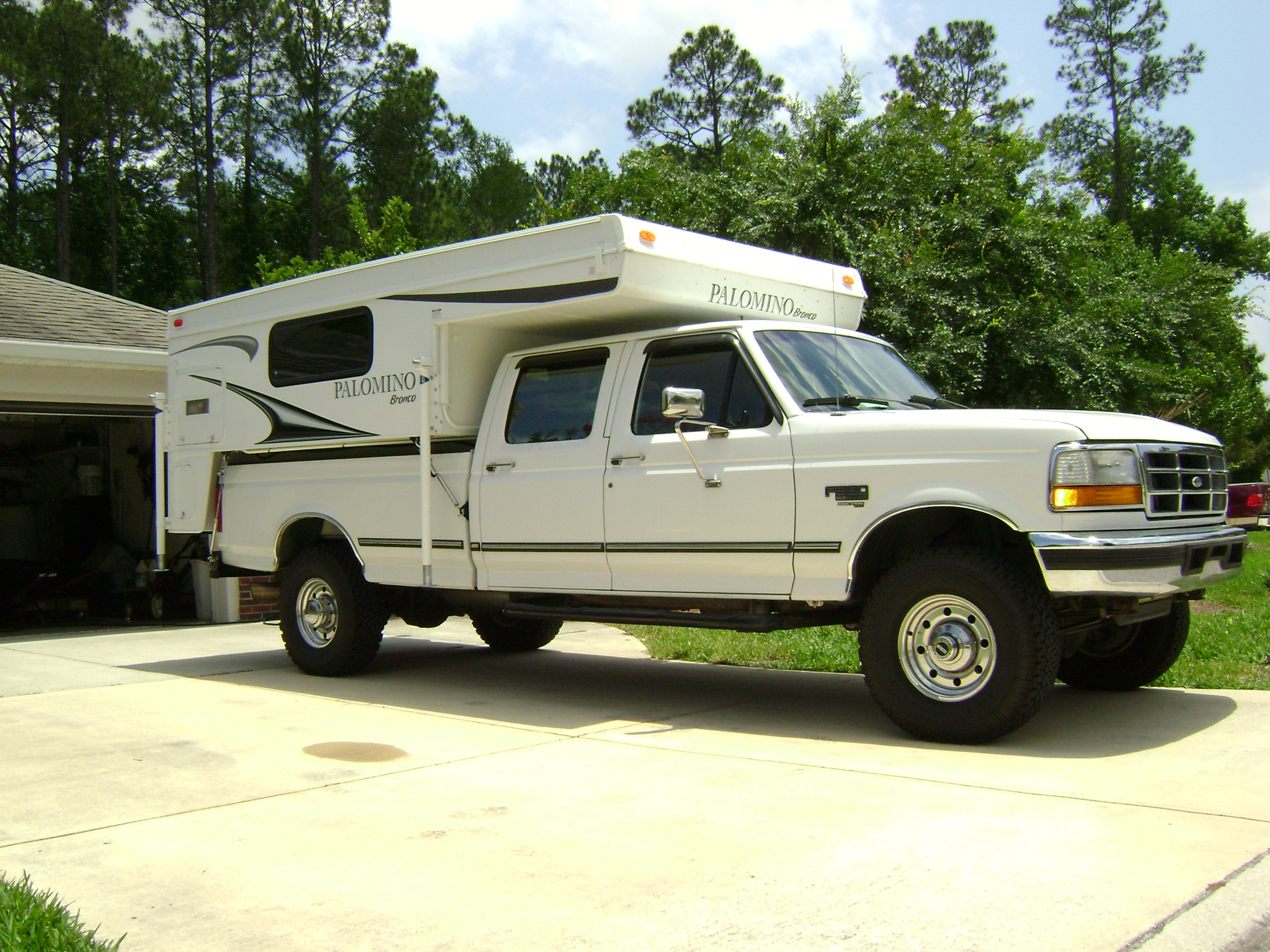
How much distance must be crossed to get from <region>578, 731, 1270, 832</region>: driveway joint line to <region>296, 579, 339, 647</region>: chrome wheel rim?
3027mm

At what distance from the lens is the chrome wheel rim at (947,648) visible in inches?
228

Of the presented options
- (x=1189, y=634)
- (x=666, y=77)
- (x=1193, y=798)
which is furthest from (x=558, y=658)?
(x=666, y=77)

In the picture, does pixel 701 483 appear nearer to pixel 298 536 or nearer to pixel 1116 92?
pixel 298 536

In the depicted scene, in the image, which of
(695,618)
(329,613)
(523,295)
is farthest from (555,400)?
(329,613)

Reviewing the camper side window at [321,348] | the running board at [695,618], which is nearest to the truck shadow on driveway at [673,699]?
the running board at [695,618]

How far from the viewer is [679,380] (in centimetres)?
689

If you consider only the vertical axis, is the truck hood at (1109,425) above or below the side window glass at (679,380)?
below

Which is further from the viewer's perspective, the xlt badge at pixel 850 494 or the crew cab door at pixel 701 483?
the crew cab door at pixel 701 483

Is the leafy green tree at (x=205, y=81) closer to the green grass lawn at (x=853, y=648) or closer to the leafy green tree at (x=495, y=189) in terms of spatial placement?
the leafy green tree at (x=495, y=189)

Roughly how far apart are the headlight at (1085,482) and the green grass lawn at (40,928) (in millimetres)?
4212

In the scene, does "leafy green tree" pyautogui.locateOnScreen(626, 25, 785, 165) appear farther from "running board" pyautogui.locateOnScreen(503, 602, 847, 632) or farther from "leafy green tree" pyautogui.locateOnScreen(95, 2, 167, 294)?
"running board" pyautogui.locateOnScreen(503, 602, 847, 632)

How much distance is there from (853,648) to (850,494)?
3.33 meters

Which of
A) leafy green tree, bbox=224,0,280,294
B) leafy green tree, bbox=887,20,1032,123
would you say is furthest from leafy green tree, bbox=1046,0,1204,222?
leafy green tree, bbox=224,0,280,294

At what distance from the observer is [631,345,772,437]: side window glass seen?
657 cm
